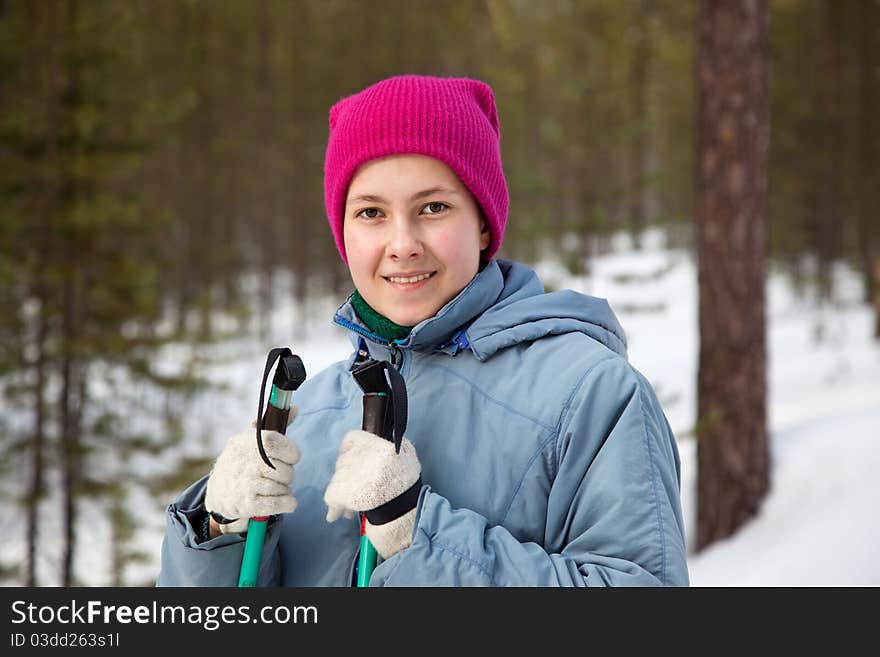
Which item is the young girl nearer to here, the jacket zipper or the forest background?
the jacket zipper

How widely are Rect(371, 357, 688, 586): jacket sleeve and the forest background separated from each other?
5.75 m

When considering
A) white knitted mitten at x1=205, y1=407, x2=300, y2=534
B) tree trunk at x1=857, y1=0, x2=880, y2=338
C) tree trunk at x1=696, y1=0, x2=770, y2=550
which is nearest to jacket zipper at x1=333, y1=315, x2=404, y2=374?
white knitted mitten at x1=205, y1=407, x2=300, y2=534

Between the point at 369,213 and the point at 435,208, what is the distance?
15cm

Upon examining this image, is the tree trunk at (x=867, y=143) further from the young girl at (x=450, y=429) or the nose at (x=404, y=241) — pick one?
the nose at (x=404, y=241)

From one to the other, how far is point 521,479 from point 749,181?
5.46 m

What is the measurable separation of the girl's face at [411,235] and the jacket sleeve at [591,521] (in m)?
0.39

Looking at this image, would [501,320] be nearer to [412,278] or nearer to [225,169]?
[412,278]

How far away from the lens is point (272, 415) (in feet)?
5.52

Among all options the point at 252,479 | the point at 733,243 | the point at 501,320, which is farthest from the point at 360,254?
the point at 733,243

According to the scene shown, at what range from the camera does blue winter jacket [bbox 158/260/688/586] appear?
152 cm

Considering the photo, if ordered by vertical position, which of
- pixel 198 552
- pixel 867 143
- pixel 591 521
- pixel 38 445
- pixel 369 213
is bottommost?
pixel 38 445
